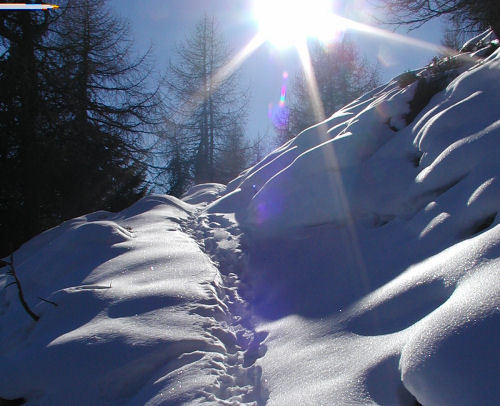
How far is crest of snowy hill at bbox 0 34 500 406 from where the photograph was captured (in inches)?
75.2

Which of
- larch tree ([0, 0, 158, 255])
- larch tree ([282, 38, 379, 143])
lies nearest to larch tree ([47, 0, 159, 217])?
larch tree ([0, 0, 158, 255])

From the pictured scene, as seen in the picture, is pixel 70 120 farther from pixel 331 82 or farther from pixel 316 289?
pixel 331 82

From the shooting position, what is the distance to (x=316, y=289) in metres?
3.49

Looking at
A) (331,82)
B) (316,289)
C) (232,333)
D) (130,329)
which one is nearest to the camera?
(130,329)

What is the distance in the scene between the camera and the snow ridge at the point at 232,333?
2361 millimetres

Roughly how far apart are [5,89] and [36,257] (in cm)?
559

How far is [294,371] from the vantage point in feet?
7.77

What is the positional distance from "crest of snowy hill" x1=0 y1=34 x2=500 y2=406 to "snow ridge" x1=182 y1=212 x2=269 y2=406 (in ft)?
0.06

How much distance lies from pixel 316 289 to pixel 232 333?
37.5 inches

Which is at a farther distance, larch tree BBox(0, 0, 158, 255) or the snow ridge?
larch tree BBox(0, 0, 158, 255)

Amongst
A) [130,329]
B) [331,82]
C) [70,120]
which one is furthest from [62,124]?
[331,82]

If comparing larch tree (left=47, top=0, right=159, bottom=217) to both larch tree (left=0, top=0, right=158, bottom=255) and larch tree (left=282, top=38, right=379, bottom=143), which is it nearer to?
larch tree (left=0, top=0, right=158, bottom=255)

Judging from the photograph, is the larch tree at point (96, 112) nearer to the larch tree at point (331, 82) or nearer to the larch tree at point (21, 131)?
the larch tree at point (21, 131)

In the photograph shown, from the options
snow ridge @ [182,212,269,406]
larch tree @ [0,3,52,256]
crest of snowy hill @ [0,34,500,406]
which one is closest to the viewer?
crest of snowy hill @ [0,34,500,406]
